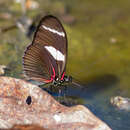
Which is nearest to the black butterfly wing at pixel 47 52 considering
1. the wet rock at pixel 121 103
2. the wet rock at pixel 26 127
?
the wet rock at pixel 121 103

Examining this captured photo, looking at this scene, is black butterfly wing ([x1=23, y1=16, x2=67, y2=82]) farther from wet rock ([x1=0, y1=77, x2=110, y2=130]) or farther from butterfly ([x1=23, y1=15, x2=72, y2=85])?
wet rock ([x1=0, y1=77, x2=110, y2=130])

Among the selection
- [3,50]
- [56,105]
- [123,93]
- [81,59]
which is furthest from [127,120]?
[3,50]

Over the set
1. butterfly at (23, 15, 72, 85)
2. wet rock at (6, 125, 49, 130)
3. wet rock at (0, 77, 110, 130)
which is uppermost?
butterfly at (23, 15, 72, 85)

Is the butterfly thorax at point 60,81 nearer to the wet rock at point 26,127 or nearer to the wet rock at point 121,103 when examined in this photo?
the wet rock at point 121,103

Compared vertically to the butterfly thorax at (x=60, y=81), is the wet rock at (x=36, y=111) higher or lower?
lower

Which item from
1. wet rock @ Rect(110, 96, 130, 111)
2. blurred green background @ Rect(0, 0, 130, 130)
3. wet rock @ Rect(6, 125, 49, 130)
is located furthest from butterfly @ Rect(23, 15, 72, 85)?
wet rock @ Rect(6, 125, 49, 130)

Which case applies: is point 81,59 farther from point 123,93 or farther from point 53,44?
point 53,44
